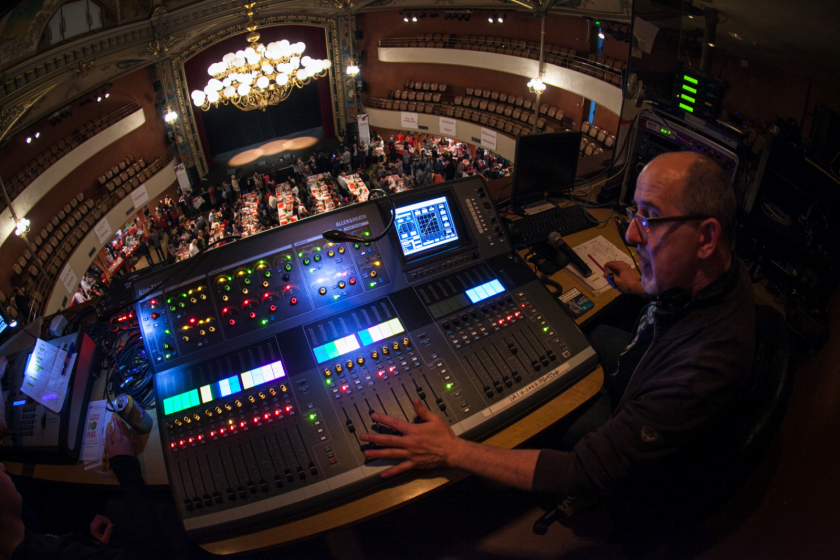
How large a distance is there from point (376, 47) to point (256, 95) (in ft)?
18.4

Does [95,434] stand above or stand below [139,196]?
above

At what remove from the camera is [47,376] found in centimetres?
173

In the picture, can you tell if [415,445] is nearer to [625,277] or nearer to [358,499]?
[358,499]

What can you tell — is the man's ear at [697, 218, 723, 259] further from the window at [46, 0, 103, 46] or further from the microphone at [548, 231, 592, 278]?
the window at [46, 0, 103, 46]

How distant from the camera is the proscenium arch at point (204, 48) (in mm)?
9664

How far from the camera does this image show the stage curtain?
10.2 meters

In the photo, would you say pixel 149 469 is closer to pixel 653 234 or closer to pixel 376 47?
pixel 653 234

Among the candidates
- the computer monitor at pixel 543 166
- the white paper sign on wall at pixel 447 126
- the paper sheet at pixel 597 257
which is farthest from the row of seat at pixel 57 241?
the white paper sign on wall at pixel 447 126

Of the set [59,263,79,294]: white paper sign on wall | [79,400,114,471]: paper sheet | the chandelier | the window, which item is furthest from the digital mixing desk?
[59,263,79,294]: white paper sign on wall

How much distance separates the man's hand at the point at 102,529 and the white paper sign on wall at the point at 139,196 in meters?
8.82

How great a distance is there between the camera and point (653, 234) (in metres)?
1.44

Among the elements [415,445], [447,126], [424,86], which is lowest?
[447,126]

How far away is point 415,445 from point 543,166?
79.5 inches

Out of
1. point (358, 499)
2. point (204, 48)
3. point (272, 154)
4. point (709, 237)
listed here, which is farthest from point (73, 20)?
point (709, 237)
